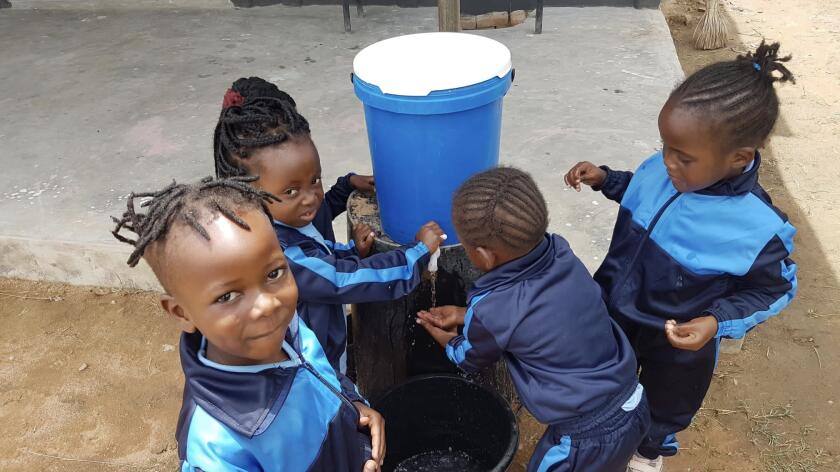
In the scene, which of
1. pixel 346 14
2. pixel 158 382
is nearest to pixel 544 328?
pixel 158 382

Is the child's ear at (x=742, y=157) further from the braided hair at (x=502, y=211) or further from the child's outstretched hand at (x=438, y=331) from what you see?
the child's outstretched hand at (x=438, y=331)

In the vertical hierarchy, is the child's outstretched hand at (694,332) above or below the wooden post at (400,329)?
above

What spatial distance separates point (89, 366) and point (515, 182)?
8.15 feet

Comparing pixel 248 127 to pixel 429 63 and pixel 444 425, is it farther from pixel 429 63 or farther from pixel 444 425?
pixel 444 425

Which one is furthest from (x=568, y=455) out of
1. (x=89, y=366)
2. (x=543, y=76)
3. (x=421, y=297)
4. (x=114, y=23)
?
(x=114, y=23)

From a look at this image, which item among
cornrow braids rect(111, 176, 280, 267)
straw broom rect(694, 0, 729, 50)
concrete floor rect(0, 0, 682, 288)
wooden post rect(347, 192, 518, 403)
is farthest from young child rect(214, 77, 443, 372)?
straw broom rect(694, 0, 729, 50)

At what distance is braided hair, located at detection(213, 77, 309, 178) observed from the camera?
174 centimetres

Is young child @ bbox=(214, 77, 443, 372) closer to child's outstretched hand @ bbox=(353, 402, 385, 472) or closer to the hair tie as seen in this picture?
the hair tie

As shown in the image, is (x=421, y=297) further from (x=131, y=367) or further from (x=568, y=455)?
(x=131, y=367)

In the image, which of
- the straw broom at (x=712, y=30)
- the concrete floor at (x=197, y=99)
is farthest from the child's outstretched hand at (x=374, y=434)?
the straw broom at (x=712, y=30)

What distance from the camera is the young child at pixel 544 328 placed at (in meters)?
1.61

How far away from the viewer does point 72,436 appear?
8.99 ft

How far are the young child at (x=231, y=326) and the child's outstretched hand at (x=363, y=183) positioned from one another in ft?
2.88

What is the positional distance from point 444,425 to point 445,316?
0.47m
